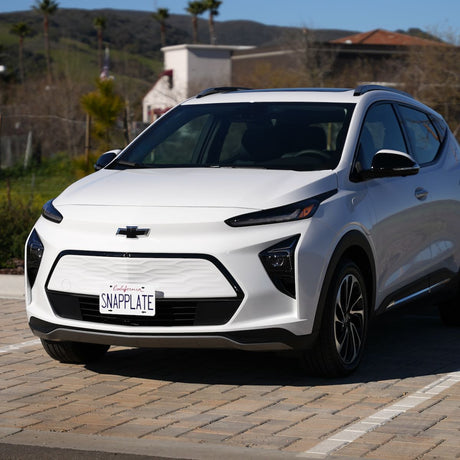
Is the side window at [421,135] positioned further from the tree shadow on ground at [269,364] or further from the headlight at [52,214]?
the headlight at [52,214]

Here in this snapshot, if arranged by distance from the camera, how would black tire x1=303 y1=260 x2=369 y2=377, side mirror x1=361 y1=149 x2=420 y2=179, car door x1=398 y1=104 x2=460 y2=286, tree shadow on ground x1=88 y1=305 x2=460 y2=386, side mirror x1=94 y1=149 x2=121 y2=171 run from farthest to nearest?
1. car door x1=398 y1=104 x2=460 y2=286
2. side mirror x1=94 y1=149 x2=121 y2=171
3. side mirror x1=361 y1=149 x2=420 y2=179
4. tree shadow on ground x1=88 y1=305 x2=460 y2=386
5. black tire x1=303 y1=260 x2=369 y2=377

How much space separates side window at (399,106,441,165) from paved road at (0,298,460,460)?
1178 mm

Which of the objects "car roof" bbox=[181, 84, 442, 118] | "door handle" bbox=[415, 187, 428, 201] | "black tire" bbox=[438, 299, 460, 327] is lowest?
"black tire" bbox=[438, 299, 460, 327]

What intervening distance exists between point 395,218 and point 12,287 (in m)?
5.14

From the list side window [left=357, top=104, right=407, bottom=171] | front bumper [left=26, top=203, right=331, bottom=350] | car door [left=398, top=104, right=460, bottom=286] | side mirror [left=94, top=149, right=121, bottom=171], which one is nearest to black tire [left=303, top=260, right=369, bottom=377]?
front bumper [left=26, top=203, right=331, bottom=350]

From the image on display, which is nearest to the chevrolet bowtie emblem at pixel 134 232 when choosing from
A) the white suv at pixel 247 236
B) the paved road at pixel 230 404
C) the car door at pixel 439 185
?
the white suv at pixel 247 236

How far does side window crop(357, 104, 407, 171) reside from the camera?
739 cm

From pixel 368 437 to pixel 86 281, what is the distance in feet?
6.40

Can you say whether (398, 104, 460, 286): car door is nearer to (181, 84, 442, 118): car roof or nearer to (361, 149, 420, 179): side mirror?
(181, 84, 442, 118): car roof

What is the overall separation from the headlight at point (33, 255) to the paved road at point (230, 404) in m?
0.68

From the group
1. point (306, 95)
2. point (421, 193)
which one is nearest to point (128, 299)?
point (306, 95)

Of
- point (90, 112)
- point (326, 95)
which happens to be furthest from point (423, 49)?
point (326, 95)

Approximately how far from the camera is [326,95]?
25.7ft

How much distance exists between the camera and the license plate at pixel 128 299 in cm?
627
